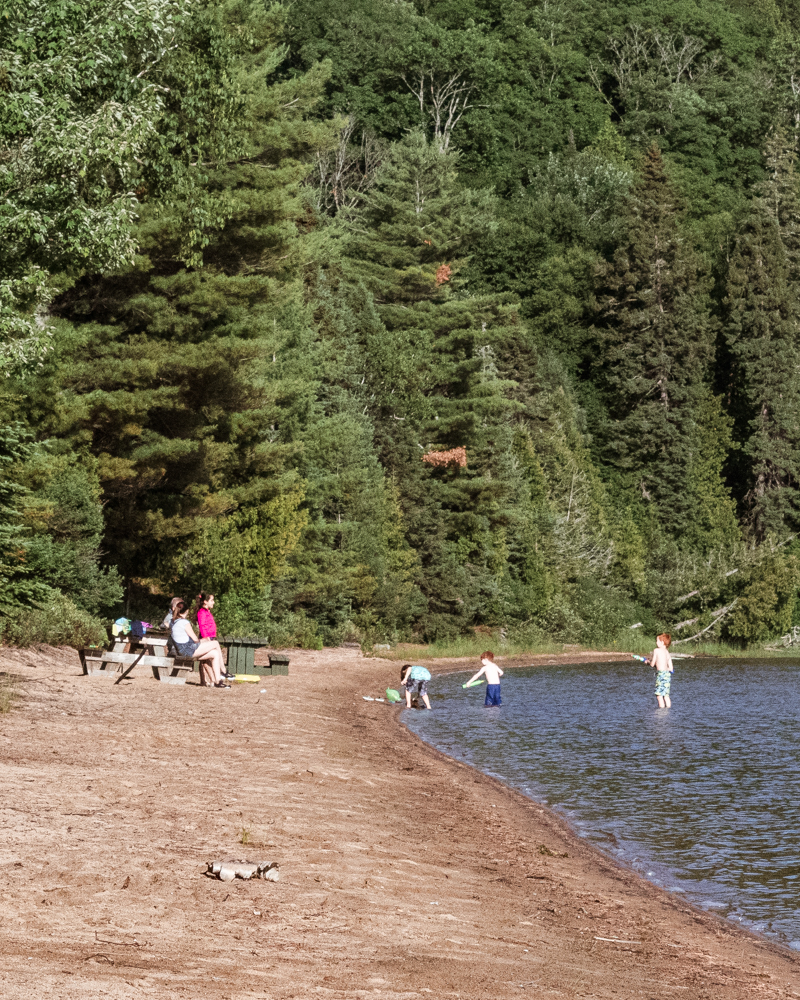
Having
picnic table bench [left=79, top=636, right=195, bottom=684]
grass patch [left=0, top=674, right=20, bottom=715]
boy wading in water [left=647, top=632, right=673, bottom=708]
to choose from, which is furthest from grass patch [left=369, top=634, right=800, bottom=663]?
grass patch [left=0, top=674, right=20, bottom=715]

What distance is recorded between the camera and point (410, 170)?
222ft

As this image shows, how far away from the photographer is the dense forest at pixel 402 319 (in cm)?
1892

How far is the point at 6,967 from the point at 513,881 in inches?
209

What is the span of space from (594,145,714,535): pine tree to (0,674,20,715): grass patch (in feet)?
201

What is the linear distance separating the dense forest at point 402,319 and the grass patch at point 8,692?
1346 millimetres

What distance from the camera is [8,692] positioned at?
17.2 meters

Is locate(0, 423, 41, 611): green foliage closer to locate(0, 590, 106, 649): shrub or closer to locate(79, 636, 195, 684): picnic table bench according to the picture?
locate(79, 636, 195, 684): picnic table bench

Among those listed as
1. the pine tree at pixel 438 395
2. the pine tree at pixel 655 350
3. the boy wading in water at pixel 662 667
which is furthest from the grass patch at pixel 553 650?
the boy wading in water at pixel 662 667

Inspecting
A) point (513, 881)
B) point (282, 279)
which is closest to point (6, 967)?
point (513, 881)

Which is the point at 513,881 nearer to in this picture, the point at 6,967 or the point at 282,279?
the point at 6,967

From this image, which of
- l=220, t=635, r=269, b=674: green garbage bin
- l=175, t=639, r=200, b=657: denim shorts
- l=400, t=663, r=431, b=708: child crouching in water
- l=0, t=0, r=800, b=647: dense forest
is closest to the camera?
l=0, t=0, r=800, b=647: dense forest

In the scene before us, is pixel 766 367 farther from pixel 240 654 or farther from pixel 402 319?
pixel 240 654

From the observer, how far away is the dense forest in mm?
18922

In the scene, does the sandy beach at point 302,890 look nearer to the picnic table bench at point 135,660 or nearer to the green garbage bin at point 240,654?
the picnic table bench at point 135,660
